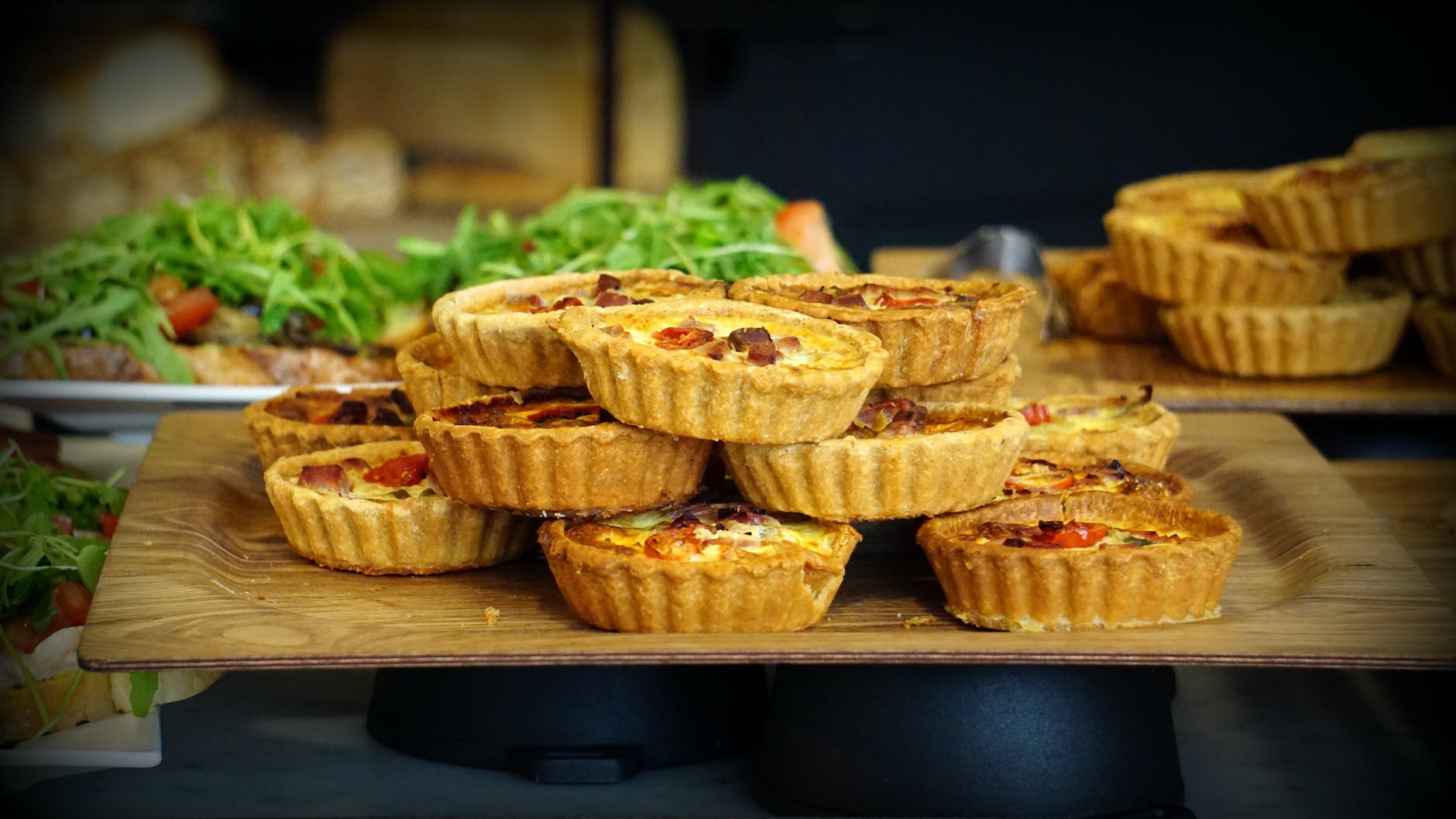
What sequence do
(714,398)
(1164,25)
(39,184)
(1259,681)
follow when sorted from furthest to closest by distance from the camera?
(1164,25), (39,184), (1259,681), (714,398)

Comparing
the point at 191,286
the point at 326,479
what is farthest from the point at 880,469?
the point at 191,286

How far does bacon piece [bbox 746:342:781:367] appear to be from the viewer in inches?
109

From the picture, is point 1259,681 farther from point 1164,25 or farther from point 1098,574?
point 1164,25

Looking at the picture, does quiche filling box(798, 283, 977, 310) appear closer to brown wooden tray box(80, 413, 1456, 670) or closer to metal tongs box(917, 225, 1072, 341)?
brown wooden tray box(80, 413, 1456, 670)

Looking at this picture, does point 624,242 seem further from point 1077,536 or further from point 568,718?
point 1077,536

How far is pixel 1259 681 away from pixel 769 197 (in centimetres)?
225

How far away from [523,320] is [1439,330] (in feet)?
9.73

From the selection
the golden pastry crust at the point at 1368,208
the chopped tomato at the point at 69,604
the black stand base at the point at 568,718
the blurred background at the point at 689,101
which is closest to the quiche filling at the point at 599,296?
the black stand base at the point at 568,718

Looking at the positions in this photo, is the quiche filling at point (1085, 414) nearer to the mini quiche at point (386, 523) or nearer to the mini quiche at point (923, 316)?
the mini quiche at point (923, 316)

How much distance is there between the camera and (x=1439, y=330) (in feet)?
15.6

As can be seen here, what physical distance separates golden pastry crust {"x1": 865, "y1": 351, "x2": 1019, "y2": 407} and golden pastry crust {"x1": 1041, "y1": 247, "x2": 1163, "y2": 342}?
6.35 feet

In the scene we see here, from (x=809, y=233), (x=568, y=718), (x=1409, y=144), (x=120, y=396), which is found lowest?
(x=568, y=718)

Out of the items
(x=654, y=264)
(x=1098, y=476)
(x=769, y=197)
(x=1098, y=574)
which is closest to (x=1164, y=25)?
(x=769, y=197)

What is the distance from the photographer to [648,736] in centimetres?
316
